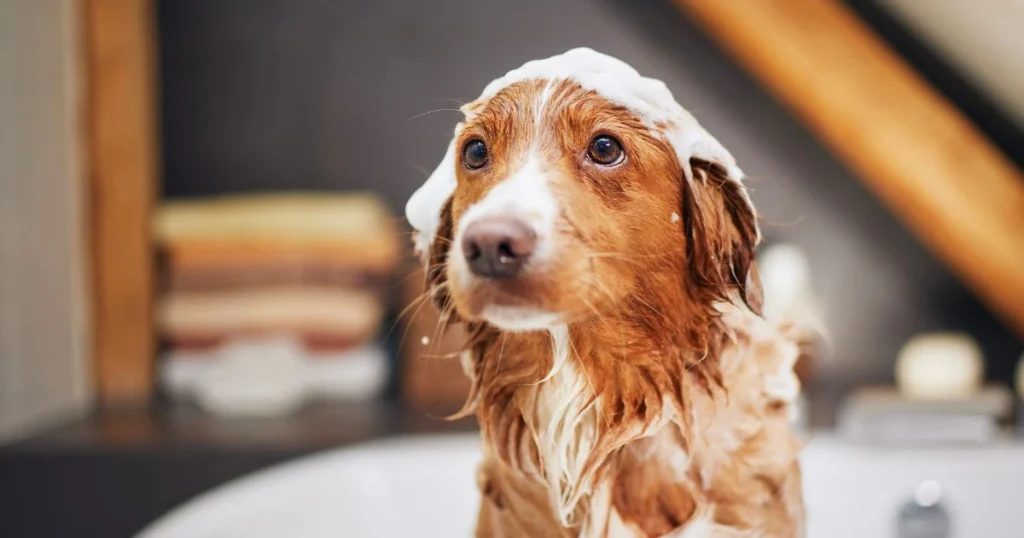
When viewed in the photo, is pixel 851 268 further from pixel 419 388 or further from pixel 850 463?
pixel 419 388

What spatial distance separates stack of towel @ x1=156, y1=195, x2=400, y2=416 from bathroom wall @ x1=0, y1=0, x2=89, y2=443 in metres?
0.23

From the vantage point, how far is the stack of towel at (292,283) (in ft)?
6.50

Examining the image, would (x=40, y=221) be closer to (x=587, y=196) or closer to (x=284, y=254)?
(x=284, y=254)

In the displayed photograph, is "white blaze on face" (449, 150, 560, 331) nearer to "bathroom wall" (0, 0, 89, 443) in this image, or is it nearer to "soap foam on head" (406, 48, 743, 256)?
"soap foam on head" (406, 48, 743, 256)

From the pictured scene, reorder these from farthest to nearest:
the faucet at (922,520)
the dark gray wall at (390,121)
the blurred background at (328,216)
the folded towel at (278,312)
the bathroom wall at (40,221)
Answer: the folded towel at (278,312) → the dark gray wall at (390,121) → the bathroom wall at (40,221) → the blurred background at (328,216) → the faucet at (922,520)

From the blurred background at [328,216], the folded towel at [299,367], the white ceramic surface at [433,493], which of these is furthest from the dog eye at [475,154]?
the folded towel at [299,367]

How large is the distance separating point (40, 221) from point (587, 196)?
175cm

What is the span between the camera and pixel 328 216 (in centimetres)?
198

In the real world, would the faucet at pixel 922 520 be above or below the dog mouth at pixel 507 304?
below

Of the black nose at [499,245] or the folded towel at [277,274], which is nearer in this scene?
the black nose at [499,245]

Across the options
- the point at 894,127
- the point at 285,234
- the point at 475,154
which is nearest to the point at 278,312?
the point at 285,234

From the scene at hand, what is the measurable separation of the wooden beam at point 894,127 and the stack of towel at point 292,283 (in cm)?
88

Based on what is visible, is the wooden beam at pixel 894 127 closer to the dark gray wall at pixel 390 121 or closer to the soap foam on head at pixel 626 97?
the dark gray wall at pixel 390 121

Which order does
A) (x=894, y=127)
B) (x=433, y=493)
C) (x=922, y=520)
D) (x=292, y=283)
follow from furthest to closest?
(x=292, y=283)
(x=894, y=127)
(x=433, y=493)
(x=922, y=520)
